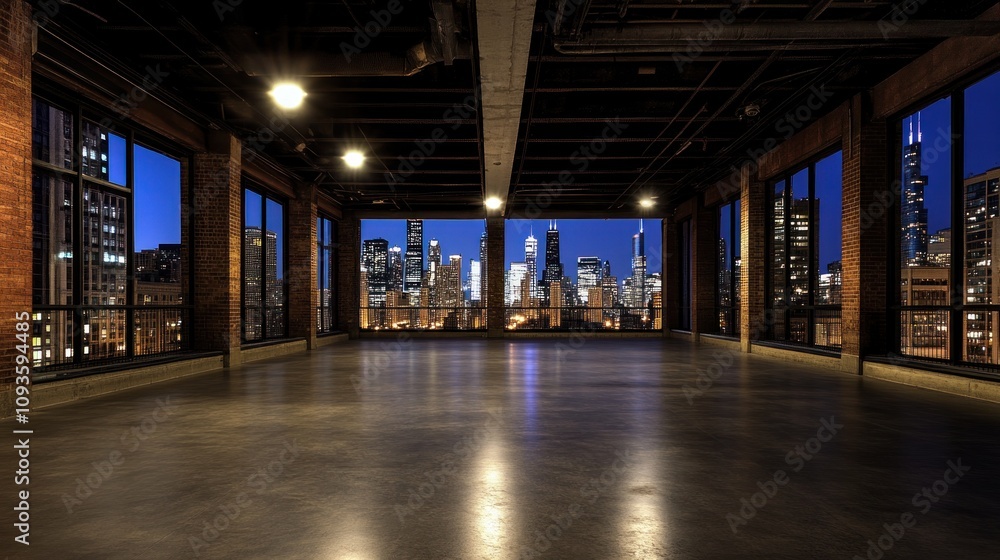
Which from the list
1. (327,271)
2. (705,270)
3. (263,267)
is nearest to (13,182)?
(263,267)

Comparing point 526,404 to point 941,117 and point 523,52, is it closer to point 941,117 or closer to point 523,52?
point 523,52

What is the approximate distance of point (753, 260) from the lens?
11.9 metres

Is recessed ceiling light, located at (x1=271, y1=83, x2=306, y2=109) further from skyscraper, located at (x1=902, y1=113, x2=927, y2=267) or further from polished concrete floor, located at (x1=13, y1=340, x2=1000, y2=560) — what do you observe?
skyscraper, located at (x1=902, y1=113, x2=927, y2=267)

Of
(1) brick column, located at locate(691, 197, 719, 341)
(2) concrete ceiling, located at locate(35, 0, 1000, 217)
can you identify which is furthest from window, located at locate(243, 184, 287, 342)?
(1) brick column, located at locate(691, 197, 719, 341)

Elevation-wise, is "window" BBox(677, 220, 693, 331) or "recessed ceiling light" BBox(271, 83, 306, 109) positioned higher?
"recessed ceiling light" BBox(271, 83, 306, 109)

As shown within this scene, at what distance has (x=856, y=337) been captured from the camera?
26.7 feet

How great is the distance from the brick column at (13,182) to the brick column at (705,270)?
15.0m

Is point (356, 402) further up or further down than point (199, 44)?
further down

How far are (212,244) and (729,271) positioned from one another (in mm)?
12934

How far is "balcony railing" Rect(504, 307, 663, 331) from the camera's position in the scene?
18.7m

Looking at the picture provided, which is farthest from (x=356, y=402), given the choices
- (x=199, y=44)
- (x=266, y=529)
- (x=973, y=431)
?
(x=973, y=431)

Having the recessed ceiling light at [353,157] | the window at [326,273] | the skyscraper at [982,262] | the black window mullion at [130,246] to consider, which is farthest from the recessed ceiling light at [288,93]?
the window at [326,273]

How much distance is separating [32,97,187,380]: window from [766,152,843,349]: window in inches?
461

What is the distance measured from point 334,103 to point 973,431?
8.77 m
